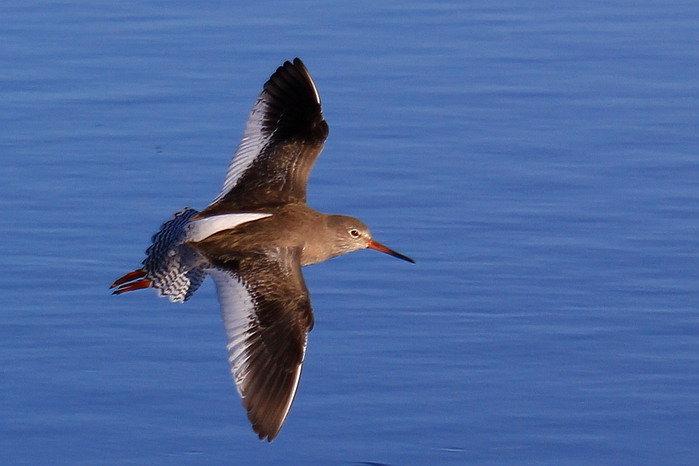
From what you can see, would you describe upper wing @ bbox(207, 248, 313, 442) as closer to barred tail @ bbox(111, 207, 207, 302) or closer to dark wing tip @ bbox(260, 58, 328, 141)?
barred tail @ bbox(111, 207, 207, 302)

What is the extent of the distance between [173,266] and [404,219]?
6.79 feet

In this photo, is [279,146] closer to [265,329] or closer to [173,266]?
[173,266]

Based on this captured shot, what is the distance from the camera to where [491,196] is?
8.67m

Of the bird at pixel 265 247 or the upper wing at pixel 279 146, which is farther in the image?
the upper wing at pixel 279 146

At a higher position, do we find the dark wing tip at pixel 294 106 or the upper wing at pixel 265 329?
the dark wing tip at pixel 294 106

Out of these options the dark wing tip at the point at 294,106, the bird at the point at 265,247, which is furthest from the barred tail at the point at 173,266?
the dark wing tip at the point at 294,106

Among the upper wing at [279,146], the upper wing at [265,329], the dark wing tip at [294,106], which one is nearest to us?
the upper wing at [265,329]

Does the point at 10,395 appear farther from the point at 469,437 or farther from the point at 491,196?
the point at 491,196

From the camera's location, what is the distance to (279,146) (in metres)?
7.09

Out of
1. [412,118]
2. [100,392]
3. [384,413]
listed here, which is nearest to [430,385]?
[384,413]

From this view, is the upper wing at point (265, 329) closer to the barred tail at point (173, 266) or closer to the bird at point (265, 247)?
the bird at point (265, 247)

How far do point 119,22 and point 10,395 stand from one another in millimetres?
5155

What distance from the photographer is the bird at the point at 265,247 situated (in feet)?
20.1

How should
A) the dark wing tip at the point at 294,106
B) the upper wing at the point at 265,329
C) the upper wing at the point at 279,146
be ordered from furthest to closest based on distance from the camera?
the dark wing tip at the point at 294,106 → the upper wing at the point at 279,146 → the upper wing at the point at 265,329
